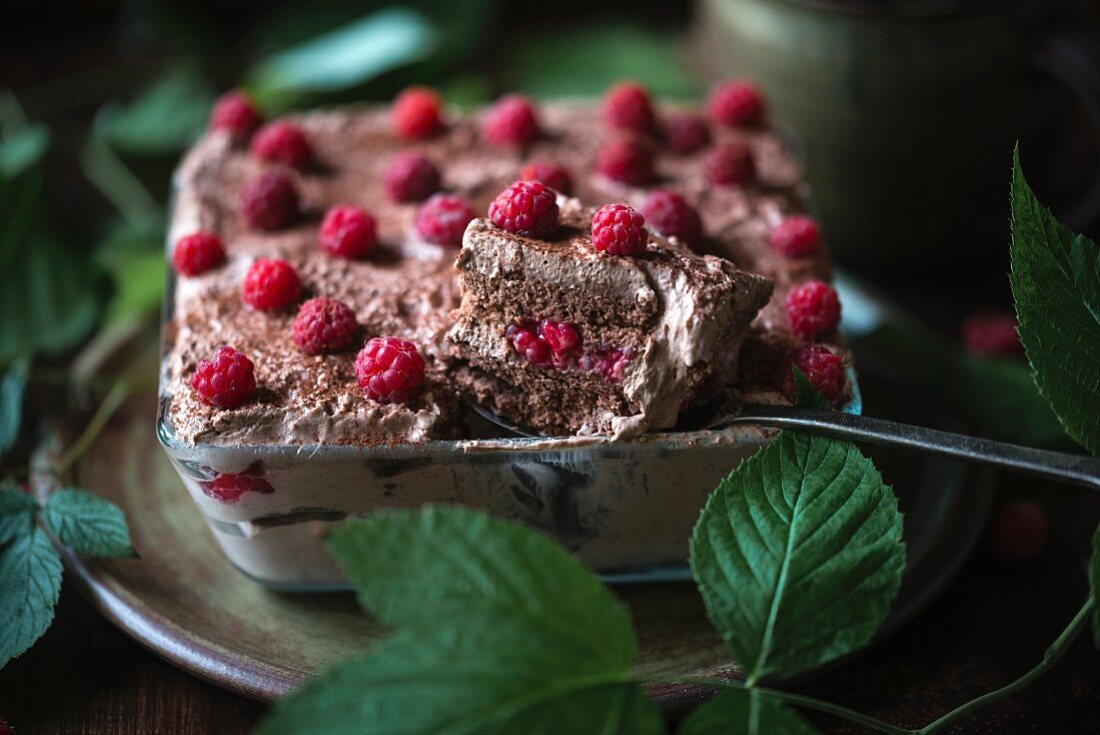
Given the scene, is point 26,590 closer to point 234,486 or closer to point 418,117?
point 234,486

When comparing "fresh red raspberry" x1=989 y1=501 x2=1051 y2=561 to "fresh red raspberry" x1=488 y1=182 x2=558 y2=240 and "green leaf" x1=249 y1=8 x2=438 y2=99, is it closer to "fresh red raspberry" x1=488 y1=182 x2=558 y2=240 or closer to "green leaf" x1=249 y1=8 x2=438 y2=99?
"fresh red raspberry" x1=488 y1=182 x2=558 y2=240

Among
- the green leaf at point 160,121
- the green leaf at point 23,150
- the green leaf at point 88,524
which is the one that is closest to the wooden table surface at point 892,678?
the green leaf at point 88,524

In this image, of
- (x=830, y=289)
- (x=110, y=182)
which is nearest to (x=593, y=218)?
(x=830, y=289)

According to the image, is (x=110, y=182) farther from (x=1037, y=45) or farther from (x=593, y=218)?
(x=1037, y=45)

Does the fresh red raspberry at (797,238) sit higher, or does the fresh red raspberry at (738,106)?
the fresh red raspberry at (738,106)

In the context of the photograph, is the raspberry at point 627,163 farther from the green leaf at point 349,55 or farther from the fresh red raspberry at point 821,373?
the green leaf at point 349,55

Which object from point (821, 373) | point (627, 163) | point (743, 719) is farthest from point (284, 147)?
point (743, 719)
